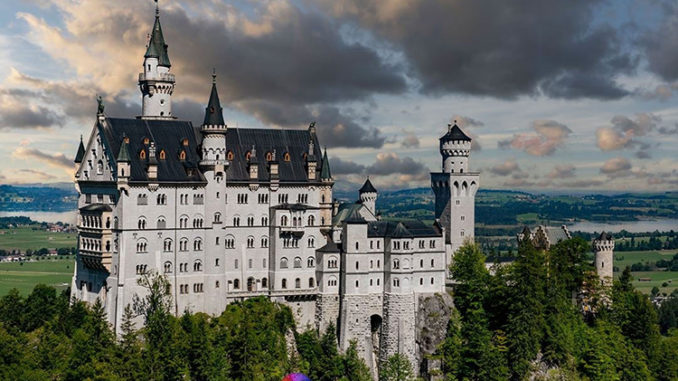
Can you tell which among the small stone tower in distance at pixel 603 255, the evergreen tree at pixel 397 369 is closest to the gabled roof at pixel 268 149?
the evergreen tree at pixel 397 369

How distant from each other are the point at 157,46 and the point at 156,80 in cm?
415

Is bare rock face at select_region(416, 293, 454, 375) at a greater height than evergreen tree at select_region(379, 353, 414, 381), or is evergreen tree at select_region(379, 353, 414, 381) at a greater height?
bare rock face at select_region(416, 293, 454, 375)

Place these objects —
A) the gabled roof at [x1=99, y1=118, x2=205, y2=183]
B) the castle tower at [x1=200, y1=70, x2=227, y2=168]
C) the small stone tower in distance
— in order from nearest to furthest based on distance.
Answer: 1. the gabled roof at [x1=99, y1=118, x2=205, y2=183]
2. the castle tower at [x1=200, y1=70, x2=227, y2=168]
3. the small stone tower in distance

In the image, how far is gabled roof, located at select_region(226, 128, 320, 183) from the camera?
366 ft

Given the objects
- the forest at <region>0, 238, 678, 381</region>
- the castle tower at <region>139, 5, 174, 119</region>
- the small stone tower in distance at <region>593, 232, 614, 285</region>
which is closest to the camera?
the forest at <region>0, 238, 678, 381</region>

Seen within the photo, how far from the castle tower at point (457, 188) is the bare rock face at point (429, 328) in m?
10.5

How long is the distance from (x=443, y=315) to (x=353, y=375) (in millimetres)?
13856

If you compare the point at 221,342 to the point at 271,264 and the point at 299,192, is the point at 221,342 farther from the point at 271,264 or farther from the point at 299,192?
the point at 299,192

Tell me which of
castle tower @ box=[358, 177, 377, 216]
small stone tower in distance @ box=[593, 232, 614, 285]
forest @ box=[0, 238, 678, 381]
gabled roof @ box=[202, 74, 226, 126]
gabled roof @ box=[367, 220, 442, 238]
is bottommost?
forest @ box=[0, 238, 678, 381]

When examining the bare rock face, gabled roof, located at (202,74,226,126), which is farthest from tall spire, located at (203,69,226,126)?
the bare rock face

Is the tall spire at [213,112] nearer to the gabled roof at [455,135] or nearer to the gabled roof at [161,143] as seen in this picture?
the gabled roof at [161,143]

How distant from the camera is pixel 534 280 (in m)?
112

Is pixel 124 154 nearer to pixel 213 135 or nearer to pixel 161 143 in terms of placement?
pixel 161 143

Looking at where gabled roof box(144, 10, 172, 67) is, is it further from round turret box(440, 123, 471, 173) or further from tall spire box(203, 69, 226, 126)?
round turret box(440, 123, 471, 173)
